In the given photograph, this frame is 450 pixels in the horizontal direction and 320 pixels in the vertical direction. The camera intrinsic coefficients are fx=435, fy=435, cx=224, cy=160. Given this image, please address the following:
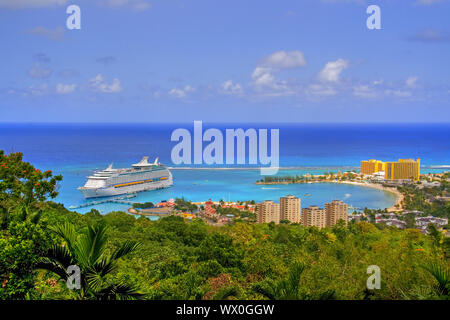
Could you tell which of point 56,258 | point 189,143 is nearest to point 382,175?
point 189,143

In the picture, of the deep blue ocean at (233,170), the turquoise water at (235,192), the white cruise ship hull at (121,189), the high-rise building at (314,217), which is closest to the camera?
the high-rise building at (314,217)

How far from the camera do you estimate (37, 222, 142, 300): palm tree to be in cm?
278

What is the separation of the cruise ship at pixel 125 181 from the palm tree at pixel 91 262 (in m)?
25.0

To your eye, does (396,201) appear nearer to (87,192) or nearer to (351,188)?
(351,188)

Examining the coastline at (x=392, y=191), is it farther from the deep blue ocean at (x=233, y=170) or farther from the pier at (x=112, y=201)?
the pier at (x=112, y=201)

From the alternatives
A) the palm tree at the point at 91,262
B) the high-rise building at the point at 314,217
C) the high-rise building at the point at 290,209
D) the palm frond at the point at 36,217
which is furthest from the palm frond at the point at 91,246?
the high-rise building at the point at 290,209

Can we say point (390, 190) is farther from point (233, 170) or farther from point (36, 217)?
point (36, 217)

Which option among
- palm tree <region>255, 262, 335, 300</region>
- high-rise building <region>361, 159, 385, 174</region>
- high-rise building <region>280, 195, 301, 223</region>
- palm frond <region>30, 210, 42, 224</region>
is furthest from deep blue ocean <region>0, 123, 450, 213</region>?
palm tree <region>255, 262, 335, 300</region>

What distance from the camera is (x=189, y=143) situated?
50156 millimetres

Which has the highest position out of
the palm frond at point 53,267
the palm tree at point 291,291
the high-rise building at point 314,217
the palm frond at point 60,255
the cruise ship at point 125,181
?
the palm frond at point 60,255

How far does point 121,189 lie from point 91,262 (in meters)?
26.6

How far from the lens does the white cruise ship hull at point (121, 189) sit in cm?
2698

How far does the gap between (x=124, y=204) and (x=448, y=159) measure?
36.1m

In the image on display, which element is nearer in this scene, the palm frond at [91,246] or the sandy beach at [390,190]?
the palm frond at [91,246]
